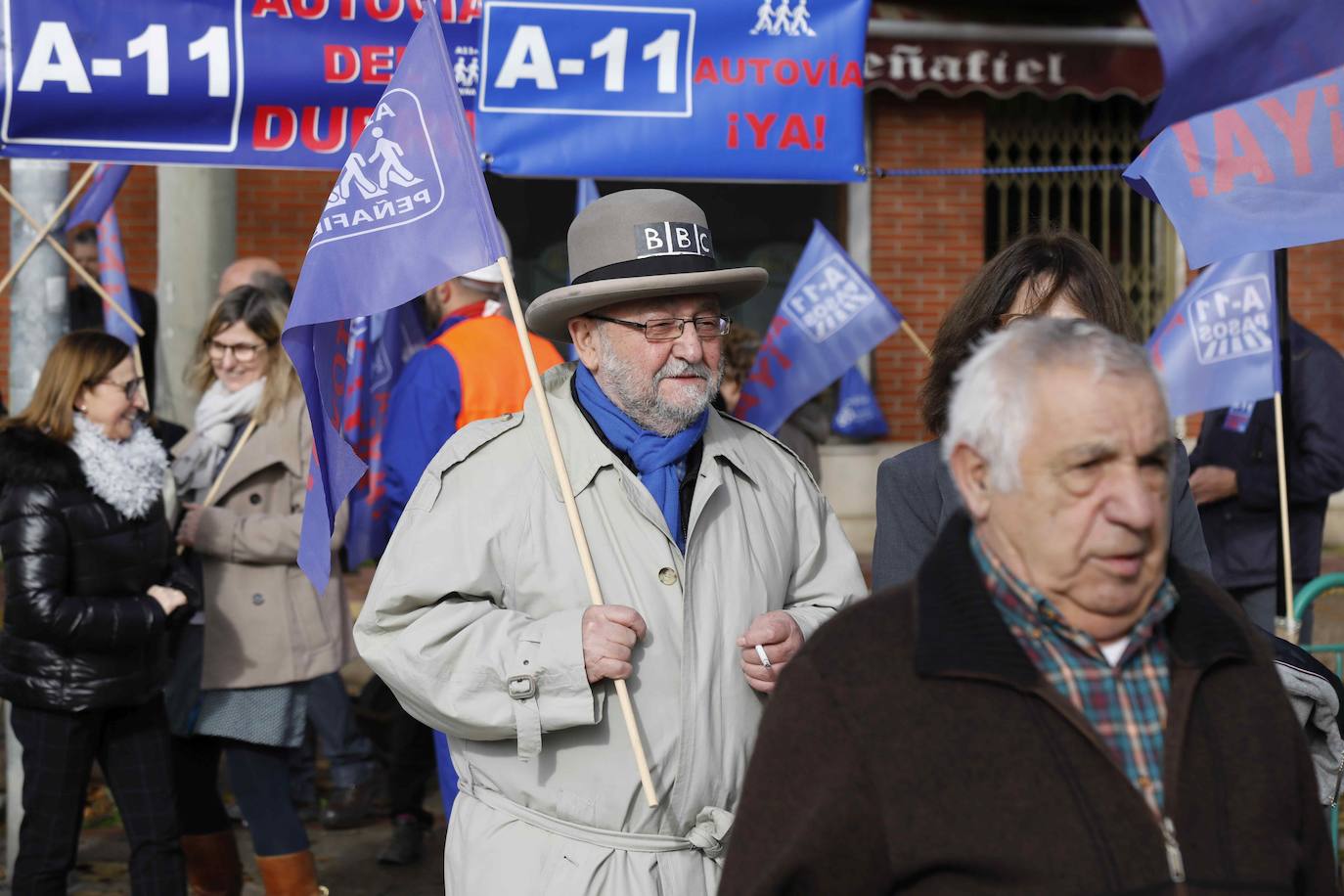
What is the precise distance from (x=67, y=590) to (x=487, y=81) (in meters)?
1.95

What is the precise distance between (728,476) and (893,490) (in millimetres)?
322

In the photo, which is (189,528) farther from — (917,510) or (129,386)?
(917,510)

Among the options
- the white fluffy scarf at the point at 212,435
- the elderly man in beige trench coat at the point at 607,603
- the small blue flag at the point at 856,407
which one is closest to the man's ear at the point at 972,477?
the elderly man in beige trench coat at the point at 607,603

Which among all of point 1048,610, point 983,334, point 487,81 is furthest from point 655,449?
point 487,81

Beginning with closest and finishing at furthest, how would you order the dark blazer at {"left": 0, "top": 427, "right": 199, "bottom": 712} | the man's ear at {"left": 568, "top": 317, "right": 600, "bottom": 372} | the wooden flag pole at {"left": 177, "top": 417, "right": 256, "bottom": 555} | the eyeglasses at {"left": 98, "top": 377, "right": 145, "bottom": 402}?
the man's ear at {"left": 568, "top": 317, "right": 600, "bottom": 372} < the dark blazer at {"left": 0, "top": 427, "right": 199, "bottom": 712} < the eyeglasses at {"left": 98, "top": 377, "right": 145, "bottom": 402} < the wooden flag pole at {"left": 177, "top": 417, "right": 256, "bottom": 555}

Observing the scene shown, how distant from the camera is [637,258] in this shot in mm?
3129

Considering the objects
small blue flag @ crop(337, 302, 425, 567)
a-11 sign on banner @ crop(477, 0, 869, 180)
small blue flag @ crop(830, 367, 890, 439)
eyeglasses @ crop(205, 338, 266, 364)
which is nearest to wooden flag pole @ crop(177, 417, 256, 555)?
eyeglasses @ crop(205, 338, 266, 364)

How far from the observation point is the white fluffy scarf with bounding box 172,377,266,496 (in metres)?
5.43

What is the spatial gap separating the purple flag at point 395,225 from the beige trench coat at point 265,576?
160 cm

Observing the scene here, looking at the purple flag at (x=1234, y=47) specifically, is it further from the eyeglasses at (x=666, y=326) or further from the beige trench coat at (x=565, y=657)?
the beige trench coat at (x=565, y=657)

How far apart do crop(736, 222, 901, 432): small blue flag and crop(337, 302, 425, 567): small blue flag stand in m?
1.36

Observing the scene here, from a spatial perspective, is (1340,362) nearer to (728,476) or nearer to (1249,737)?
(728,476)

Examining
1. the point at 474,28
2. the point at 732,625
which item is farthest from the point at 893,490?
the point at 474,28

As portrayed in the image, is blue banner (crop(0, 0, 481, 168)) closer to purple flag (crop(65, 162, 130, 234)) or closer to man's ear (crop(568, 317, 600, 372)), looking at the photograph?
man's ear (crop(568, 317, 600, 372))
